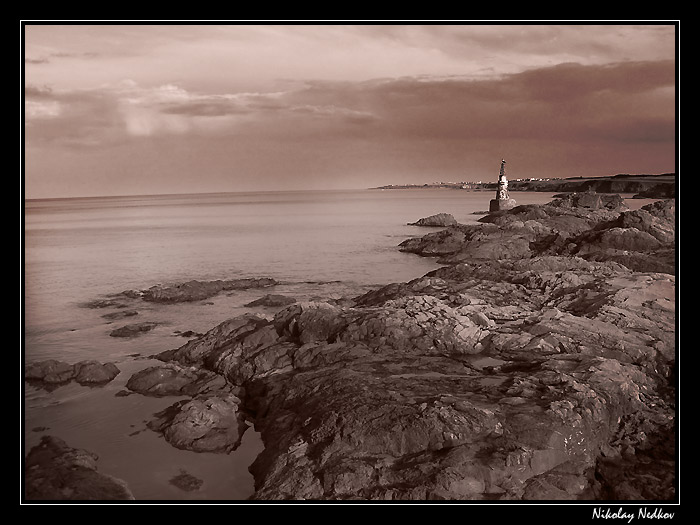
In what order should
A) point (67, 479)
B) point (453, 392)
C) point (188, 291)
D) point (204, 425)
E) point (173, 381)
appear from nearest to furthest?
1. point (67, 479)
2. point (453, 392)
3. point (204, 425)
4. point (173, 381)
5. point (188, 291)

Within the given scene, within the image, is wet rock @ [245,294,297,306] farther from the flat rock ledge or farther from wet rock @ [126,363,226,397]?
wet rock @ [126,363,226,397]

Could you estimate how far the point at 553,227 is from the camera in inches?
1049

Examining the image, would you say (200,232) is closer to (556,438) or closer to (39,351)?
(39,351)

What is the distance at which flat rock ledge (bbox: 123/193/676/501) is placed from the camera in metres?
5.75

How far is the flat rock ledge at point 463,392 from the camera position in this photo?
5.75m

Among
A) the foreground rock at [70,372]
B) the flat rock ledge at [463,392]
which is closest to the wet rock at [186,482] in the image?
the flat rock ledge at [463,392]

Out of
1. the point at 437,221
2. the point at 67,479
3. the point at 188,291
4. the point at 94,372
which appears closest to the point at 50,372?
the point at 94,372

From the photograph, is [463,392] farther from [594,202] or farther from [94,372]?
[594,202]

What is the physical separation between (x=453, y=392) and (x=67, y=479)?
465 centimetres

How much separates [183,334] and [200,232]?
2747 centimetres

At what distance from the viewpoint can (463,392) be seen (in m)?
6.87

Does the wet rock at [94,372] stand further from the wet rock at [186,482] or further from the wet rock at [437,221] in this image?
the wet rock at [437,221]

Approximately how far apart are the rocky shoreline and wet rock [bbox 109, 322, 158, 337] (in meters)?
2.37

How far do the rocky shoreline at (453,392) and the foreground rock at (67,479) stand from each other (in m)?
1.05
